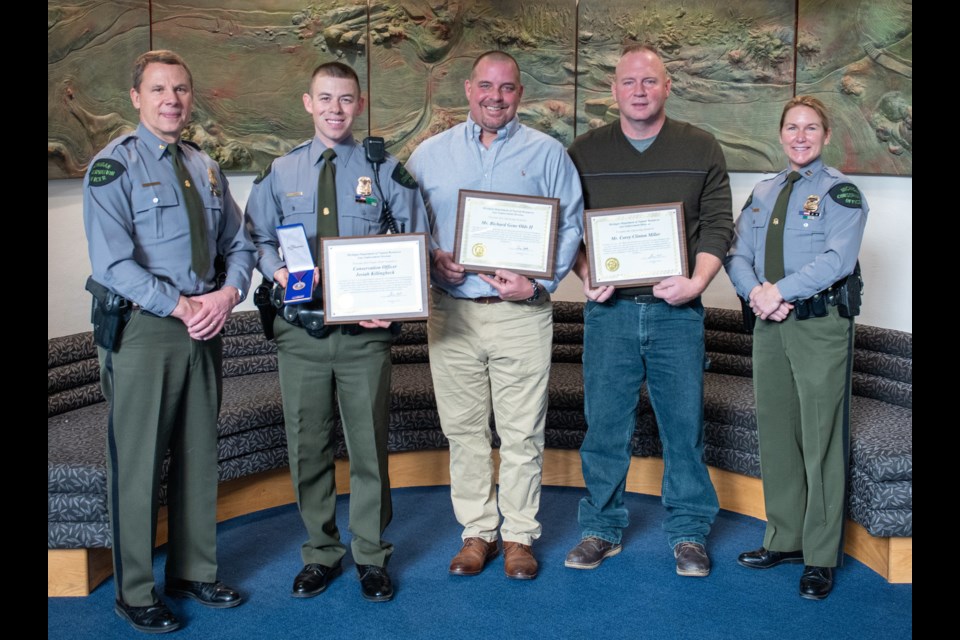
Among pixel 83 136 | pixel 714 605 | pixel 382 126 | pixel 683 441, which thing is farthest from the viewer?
pixel 382 126

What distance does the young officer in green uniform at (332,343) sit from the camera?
3268 mm

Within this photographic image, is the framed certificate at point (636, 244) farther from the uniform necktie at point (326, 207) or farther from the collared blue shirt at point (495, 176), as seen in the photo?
the uniform necktie at point (326, 207)

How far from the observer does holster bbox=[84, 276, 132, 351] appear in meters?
2.97

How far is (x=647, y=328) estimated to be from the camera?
3.54m

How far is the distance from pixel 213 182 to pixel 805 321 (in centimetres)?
215

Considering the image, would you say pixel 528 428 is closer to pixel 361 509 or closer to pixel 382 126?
pixel 361 509

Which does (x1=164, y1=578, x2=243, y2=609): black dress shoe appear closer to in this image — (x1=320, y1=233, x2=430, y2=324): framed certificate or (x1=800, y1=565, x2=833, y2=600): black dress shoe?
(x1=320, y1=233, x2=430, y2=324): framed certificate

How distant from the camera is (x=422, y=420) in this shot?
4.59m

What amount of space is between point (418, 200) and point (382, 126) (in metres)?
2.21

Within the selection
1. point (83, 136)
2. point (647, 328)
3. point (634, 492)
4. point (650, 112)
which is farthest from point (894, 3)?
point (83, 136)

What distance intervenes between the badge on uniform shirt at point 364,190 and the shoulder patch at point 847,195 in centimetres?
164

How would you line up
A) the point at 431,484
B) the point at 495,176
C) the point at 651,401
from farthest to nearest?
the point at 431,484 < the point at 651,401 < the point at 495,176

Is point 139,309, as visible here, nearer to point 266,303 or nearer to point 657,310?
point 266,303

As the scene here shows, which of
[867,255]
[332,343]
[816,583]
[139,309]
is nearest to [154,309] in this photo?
[139,309]
